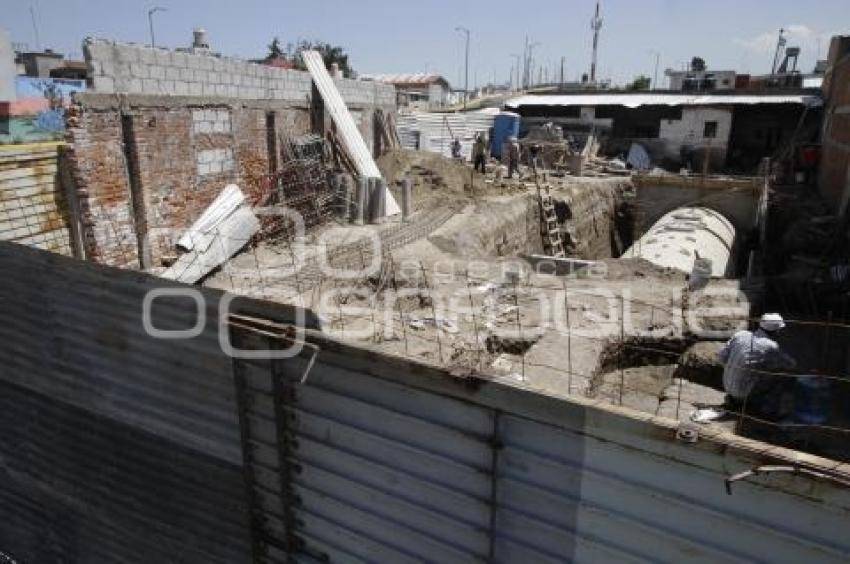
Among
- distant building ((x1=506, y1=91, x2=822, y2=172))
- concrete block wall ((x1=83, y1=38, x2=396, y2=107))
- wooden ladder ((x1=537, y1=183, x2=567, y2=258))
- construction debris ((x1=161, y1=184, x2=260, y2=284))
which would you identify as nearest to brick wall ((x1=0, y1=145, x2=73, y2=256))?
concrete block wall ((x1=83, y1=38, x2=396, y2=107))

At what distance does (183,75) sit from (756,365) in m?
10.0

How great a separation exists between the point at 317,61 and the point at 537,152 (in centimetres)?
1061

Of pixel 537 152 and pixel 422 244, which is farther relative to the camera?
pixel 537 152

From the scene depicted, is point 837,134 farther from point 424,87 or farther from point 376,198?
point 424,87

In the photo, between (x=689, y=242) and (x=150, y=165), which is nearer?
(x=150, y=165)

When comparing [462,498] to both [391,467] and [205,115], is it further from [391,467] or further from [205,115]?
[205,115]

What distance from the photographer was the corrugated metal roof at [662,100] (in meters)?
25.6

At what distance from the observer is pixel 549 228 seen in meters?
16.5

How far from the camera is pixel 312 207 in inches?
533

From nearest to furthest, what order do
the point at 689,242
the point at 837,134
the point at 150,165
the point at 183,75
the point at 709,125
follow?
the point at 150,165 < the point at 183,75 < the point at 689,242 < the point at 837,134 < the point at 709,125

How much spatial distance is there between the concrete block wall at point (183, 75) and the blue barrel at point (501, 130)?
1328cm

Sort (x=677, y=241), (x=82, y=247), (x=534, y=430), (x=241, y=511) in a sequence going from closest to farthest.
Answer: (x=534, y=430), (x=241, y=511), (x=82, y=247), (x=677, y=241)

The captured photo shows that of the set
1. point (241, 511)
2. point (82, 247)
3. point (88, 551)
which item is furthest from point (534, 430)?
point (82, 247)

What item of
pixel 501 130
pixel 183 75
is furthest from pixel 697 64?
pixel 183 75
